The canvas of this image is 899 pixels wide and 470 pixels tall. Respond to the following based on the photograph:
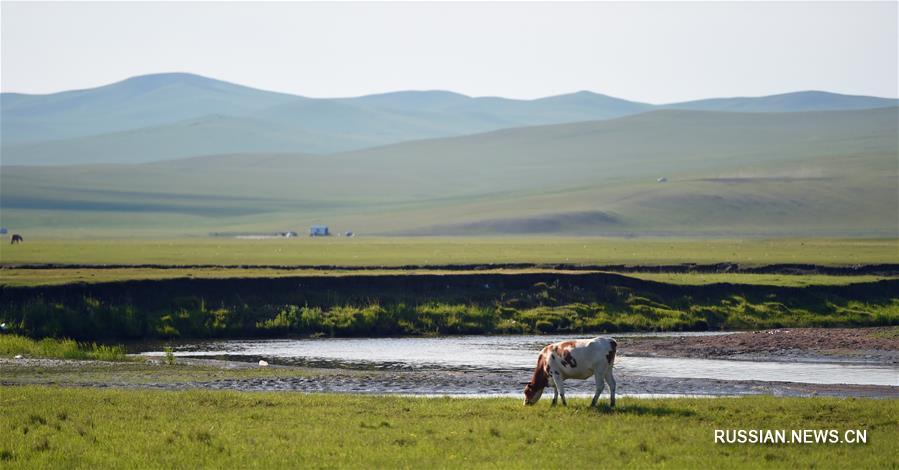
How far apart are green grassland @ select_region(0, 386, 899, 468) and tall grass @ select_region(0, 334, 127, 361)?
9703mm

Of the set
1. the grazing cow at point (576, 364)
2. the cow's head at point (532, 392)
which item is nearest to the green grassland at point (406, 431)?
the cow's head at point (532, 392)

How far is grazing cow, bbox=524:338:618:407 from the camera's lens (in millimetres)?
24953

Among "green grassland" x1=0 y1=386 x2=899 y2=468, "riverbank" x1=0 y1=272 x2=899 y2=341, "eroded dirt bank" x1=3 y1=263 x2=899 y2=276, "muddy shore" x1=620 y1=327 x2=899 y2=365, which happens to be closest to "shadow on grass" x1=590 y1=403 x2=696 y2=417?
"green grassland" x1=0 y1=386 x2=899 y2=468

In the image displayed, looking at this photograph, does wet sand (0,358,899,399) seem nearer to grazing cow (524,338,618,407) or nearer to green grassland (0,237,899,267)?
grazing cow (524,338,618,407)

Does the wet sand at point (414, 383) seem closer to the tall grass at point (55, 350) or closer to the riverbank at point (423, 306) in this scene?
the tall grass at point (55, 350)

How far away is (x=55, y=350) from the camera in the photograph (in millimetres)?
37969

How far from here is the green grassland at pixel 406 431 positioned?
66.6 feet

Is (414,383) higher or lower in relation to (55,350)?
lower

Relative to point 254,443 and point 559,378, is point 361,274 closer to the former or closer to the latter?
point 559,378

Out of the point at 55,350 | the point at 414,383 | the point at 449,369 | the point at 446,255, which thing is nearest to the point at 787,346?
the point at 449,369

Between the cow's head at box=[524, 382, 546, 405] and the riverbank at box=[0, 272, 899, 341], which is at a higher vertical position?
the riverbank at box=[0, 272, 899, 341]

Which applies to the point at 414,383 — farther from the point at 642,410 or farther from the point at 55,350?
the point at 55,350

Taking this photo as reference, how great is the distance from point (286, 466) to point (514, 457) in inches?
148

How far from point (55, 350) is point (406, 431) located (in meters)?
18.9
